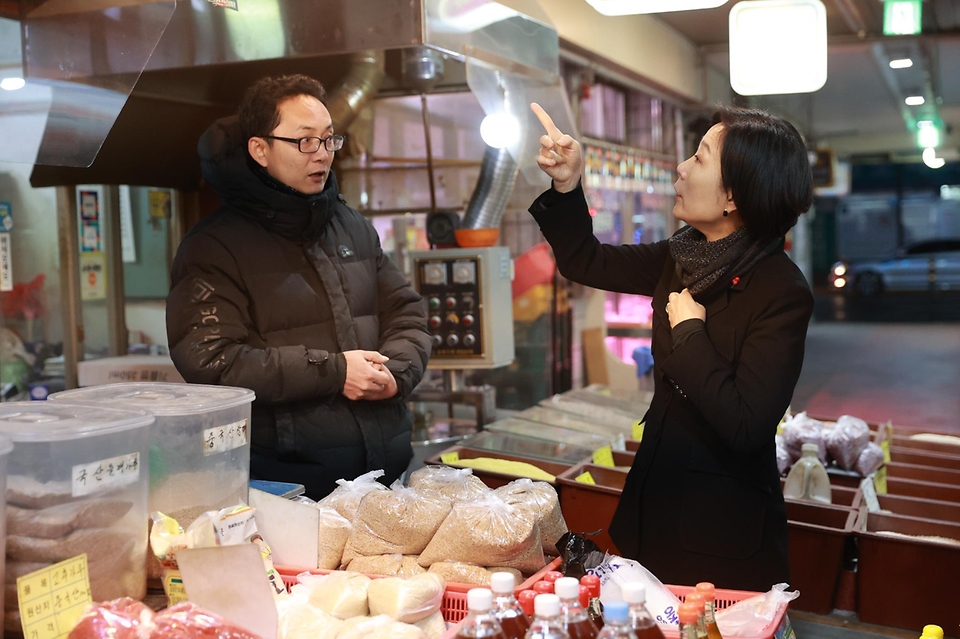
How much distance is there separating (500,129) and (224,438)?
125 inches

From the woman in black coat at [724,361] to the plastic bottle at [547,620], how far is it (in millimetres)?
794

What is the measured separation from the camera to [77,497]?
1.43m

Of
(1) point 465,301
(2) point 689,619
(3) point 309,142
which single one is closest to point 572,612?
(2) point 689,619

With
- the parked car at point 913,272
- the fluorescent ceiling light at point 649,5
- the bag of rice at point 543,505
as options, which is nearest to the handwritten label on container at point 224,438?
the bag of rice at point 543,505

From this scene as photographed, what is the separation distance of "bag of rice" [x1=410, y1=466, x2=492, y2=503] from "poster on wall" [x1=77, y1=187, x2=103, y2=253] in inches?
136

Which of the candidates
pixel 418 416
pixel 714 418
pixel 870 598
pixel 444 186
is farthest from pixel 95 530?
pixel 444 186

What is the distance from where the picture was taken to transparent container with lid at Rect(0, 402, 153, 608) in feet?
4.65

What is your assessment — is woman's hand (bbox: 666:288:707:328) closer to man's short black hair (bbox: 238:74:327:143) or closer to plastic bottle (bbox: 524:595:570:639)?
plastic bottle (bbox: 524:595:570:639)

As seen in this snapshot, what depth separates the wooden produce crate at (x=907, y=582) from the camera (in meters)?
2.95

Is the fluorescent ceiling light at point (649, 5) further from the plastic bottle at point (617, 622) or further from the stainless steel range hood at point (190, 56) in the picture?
the plastic bottle at point (617, 622)

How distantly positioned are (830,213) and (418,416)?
22731 millimetres

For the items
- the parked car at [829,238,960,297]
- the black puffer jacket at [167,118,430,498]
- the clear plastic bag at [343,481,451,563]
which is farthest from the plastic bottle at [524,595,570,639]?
the parked car at [829,238,960,297]

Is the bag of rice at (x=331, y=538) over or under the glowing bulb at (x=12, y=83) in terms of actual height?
under

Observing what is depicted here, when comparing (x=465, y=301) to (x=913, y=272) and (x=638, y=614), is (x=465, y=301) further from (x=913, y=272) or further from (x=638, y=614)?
(x=913, y=272)
